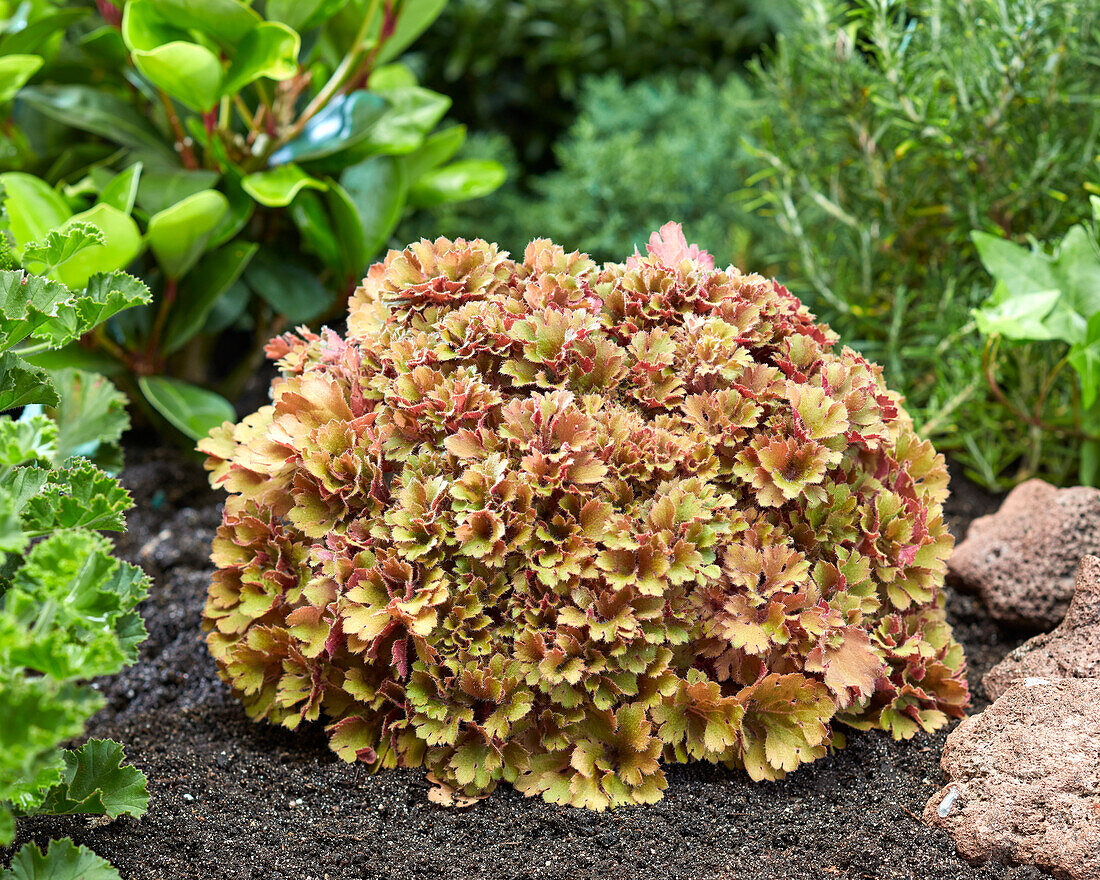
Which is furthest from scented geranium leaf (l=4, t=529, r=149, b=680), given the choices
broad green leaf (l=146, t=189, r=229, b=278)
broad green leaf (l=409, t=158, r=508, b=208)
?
broad green leaf (l=409, t=158, r=508, b=208)

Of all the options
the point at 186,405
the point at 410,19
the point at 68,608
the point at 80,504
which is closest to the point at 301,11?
the point at 410,19

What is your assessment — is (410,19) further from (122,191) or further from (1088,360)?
(1088,360)

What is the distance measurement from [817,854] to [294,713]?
124 centimetres

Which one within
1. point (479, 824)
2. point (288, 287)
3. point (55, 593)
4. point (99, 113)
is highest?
point (55, 593)

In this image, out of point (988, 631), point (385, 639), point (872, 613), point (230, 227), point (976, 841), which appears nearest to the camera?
point (976, 841)

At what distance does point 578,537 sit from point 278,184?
6.89 feet

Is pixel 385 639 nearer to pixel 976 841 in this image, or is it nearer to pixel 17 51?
pixel 976 841

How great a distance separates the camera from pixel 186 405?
3594mm

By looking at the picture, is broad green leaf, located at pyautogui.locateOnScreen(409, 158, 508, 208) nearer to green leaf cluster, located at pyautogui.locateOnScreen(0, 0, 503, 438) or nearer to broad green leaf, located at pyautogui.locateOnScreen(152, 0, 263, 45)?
green leaf cluster, located at pyautogui.locateOnScreen(0, 0, 503, 438)

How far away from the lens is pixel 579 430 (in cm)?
210

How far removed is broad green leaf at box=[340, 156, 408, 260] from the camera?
3.80 metres

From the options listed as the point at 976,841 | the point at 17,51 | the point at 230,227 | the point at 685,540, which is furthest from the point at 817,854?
the point at 17,51

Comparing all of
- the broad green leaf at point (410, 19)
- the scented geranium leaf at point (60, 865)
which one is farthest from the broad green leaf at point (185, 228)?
the scented geranium leaf at point (60, 865)

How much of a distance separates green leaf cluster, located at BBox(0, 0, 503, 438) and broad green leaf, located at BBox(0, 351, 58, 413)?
1281mm
